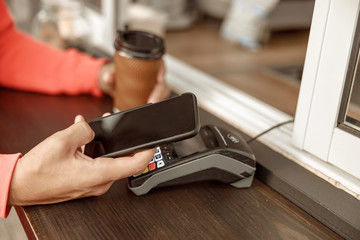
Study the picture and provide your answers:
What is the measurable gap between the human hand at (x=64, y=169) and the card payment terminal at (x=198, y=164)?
4 cm

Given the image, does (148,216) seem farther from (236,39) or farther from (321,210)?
(236,39)

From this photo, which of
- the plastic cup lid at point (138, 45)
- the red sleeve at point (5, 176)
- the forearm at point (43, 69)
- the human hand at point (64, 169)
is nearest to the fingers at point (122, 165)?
the human hand at point (64, 169)

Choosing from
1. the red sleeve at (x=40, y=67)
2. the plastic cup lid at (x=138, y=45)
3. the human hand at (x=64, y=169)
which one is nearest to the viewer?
the human hand at (x=64, y=169)

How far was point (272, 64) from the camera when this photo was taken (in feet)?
6.46

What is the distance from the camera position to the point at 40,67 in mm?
979

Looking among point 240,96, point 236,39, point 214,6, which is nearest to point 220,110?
point 240,96

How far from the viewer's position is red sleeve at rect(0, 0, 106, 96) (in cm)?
95

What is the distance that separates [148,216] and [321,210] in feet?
0.79

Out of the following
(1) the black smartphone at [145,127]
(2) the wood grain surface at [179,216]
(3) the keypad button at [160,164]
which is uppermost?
(1) the black smartphone at [145,127]

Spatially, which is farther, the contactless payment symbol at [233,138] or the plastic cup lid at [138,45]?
the plastic cup lid at [138,45]

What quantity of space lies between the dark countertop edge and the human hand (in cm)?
21

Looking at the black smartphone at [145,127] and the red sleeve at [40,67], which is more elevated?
the black smartphone at [145,127]

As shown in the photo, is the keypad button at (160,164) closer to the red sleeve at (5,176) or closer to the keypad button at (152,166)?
the keypad button at (152,166)

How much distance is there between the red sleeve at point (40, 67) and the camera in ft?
3.12
